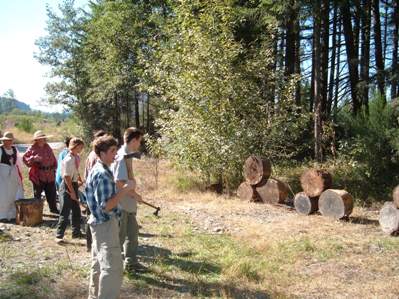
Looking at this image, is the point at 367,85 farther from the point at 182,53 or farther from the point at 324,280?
the point at 324,280

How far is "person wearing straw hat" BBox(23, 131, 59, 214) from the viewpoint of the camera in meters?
9.63

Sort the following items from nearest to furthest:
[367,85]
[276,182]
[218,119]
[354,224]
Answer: [354,224], [276,182], [218,119], [367,85]

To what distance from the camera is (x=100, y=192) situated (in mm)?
4656

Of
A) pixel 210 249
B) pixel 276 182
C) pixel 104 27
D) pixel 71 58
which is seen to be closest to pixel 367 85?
pixel 276 182

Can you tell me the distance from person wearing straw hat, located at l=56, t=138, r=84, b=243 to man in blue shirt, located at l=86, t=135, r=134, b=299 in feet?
10.3

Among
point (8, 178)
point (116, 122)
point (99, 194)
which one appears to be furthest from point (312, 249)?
point (116, 122)

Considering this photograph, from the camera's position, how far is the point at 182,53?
13609 mm

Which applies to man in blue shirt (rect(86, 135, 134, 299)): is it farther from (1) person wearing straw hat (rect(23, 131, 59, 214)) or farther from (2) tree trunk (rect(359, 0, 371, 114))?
(2) tree trunk (rect(359, 0, 371, 114))

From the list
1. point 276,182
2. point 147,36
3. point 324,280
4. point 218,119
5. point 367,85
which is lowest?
point 324,280

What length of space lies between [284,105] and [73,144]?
7193 millimetres

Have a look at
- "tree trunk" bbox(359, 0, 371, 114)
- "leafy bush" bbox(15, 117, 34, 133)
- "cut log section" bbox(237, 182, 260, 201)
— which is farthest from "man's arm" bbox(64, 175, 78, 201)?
"leafy bush" bbox(15, 117, 34, 133)

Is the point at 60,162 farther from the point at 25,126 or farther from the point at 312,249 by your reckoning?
the point at 25,126

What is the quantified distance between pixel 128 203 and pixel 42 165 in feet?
13.7

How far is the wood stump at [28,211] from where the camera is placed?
9.03 m
